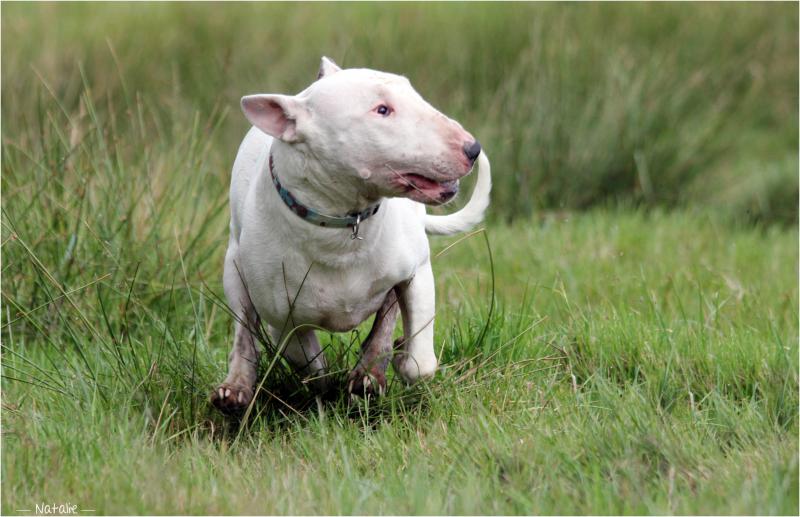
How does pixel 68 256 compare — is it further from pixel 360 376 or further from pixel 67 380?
pixel 360 376

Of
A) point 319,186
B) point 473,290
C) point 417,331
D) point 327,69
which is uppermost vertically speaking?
point 327,69

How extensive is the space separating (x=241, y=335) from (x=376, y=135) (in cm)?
109

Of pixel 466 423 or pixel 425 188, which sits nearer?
pixel 425 188

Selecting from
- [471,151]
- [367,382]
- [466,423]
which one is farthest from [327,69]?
[466,423]

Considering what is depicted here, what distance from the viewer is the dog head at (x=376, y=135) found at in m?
3.79

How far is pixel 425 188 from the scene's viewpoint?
384 cm

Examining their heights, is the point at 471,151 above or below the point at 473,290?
above

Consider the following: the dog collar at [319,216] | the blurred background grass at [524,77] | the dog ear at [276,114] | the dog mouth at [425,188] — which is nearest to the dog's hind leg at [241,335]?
the dog collar at [319,216]

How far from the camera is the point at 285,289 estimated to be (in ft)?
13.7

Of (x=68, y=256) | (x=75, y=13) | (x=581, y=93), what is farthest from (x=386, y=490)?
(x=75, y=13)

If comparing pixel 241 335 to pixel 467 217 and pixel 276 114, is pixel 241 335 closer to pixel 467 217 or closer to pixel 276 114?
pixel 276 114

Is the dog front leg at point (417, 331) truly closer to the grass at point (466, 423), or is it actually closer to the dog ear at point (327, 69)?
the grass at point (466, 423)

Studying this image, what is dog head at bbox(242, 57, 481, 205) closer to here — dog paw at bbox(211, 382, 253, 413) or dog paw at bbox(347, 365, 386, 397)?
dog paw at bbox(347, 365, 386, 397)

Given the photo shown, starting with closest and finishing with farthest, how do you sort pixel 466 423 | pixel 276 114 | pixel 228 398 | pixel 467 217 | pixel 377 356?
pixel 276 114 → pixel 466 423 → pixel 228 398 → pixel 377 356 → pixel 467 217
